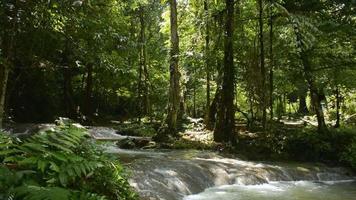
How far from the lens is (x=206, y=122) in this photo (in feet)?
65.7

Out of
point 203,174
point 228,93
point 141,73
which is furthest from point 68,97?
point 203,174

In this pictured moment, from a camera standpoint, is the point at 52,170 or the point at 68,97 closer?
the point at 52,170

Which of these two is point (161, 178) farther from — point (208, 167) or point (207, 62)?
point (207, 62)

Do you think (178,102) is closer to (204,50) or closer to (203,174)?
(204,50)

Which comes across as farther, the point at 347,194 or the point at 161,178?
the point at 347,194

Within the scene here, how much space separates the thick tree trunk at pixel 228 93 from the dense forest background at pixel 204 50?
4 cm

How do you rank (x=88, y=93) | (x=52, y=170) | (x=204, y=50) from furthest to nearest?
(x=88, y=93) < (x=204, y=50) < (x=52, y=170)

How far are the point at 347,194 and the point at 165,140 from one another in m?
7.70

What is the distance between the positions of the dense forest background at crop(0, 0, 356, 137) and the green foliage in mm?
3935

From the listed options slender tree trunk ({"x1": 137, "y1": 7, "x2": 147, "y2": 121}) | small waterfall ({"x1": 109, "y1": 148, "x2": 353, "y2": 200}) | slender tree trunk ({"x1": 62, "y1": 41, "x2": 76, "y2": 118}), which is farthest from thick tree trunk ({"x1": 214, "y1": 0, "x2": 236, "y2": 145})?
slender tree trunk ({"x1": 62, "y1": 41, "x2": 76, "y2": 118})

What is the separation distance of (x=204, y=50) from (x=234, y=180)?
7930 mm

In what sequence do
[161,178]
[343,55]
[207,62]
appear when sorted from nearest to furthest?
[161,178] < [343,55] < [207,62]

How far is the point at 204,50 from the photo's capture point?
1780 centimetres

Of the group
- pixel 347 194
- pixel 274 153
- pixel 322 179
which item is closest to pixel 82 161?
pixel 347 194
